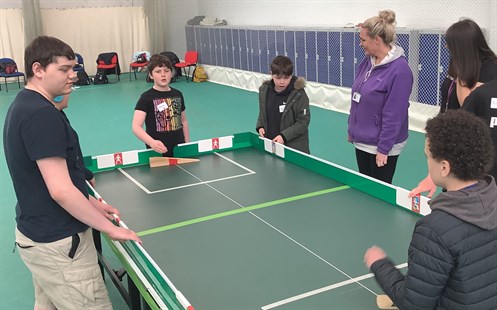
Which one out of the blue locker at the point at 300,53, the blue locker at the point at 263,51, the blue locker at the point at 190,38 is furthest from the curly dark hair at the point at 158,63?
the blue locker at the point at 190,38

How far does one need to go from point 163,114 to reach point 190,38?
11500 millimetres

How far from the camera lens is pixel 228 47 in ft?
43.0

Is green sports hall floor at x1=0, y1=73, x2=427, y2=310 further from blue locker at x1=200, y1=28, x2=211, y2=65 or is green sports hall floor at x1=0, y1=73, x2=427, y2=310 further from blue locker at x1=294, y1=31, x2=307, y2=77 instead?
blue locker at x1=294, y1=31, x2=307, y2=77

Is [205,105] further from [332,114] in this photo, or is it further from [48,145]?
[48,145]

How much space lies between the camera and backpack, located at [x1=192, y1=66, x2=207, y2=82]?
14086 millimetres

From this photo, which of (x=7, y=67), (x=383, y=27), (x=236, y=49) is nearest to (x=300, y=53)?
(x=236, y=49)

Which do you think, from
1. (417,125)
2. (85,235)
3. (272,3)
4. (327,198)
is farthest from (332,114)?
(85,235)

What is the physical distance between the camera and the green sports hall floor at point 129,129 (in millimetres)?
4008

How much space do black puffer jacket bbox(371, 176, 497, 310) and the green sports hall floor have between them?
229cm

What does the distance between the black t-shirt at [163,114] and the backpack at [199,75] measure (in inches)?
394

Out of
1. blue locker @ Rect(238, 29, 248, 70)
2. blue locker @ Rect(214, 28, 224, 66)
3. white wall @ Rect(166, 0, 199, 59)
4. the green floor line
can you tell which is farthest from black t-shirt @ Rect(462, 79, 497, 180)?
white wall @ Rect(166, 0, 199, 59)

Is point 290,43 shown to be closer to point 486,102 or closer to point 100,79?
point 100,79

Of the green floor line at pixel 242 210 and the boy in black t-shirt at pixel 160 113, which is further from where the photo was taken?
the boy in black t-shirt at pixel 160 113

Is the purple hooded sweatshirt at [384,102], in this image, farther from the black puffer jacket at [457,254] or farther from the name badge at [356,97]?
the black puffer jacket at [457,254]
